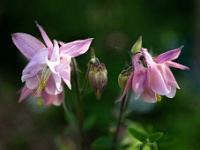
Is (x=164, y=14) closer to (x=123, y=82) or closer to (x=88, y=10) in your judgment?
(x=88, y=10)

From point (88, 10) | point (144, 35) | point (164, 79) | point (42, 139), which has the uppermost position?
point (164, 79)

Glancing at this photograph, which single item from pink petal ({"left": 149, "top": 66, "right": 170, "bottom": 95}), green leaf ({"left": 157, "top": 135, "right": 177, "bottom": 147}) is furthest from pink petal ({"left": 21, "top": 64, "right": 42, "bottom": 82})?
green leaf ({"left": 157, "top": 135, "right": 177, "bottom": 147})

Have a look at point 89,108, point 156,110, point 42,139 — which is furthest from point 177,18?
point 42,139

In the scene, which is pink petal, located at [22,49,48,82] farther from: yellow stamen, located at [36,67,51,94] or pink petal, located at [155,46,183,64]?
pink petal, located at [155,46,183,64]

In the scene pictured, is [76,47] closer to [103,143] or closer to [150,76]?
[150,76]

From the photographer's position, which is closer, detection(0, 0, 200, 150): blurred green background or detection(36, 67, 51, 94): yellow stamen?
detection(36, 67, 51, 94): yellow stamen

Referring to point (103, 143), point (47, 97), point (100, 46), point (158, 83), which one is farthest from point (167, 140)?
point (100, 46)

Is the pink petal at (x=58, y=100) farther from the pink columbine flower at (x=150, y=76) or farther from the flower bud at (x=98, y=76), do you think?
the pink columbine flower at (x=150, y=76)
